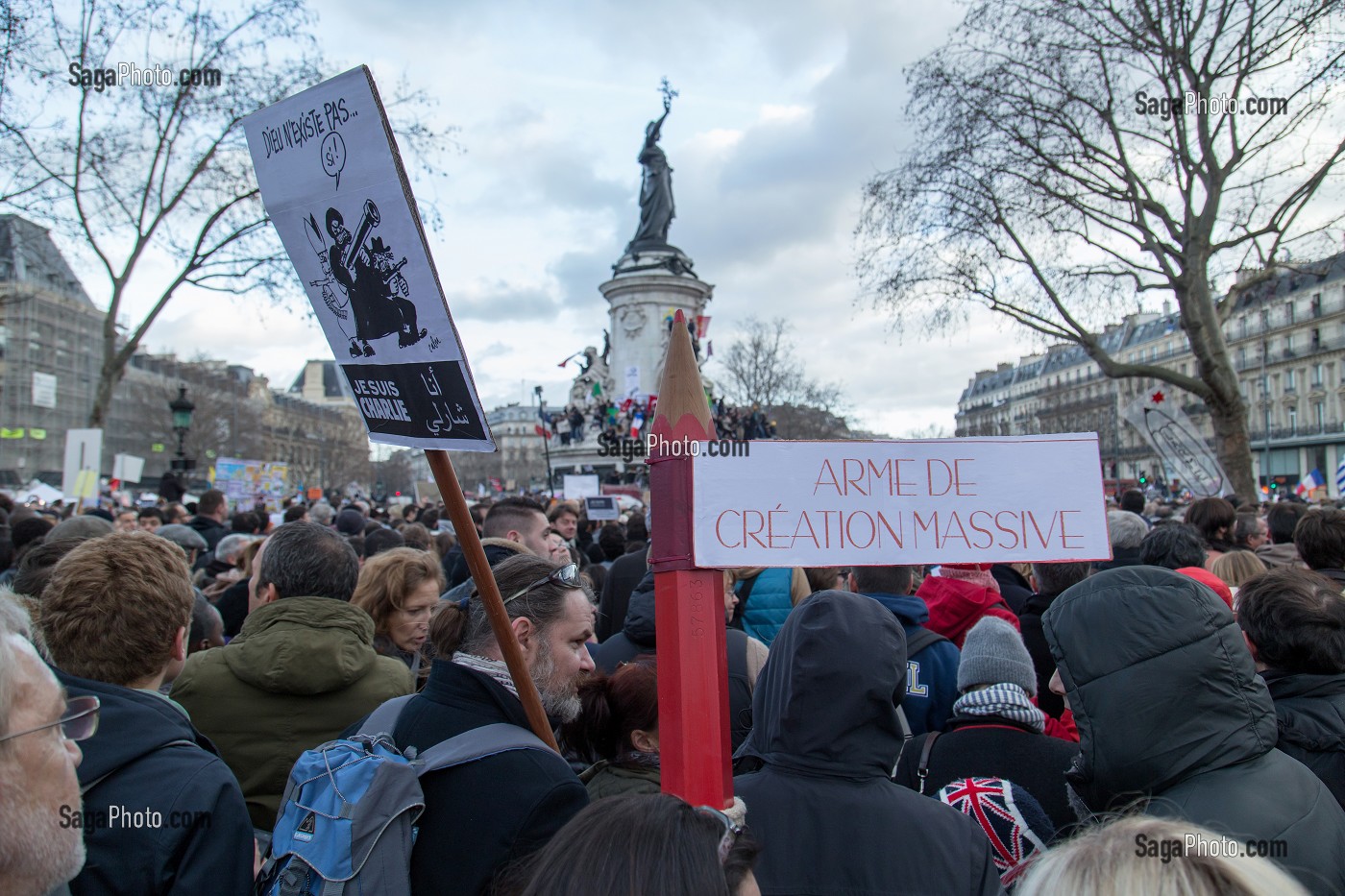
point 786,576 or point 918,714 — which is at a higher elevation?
point 786,576

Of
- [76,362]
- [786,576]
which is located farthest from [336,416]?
[786,576]

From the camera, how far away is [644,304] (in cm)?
3362

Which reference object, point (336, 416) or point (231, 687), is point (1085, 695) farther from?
point (336, 416)

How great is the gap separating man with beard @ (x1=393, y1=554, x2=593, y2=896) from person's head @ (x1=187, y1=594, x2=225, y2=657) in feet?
6.10

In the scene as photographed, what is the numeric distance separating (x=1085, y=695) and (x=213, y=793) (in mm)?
1765

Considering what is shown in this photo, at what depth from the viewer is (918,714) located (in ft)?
10.7

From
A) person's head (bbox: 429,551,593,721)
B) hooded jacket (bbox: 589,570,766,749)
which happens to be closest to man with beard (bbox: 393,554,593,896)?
person's head (bbox: 429,551,593,721)

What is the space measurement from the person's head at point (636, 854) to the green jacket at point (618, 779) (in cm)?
115

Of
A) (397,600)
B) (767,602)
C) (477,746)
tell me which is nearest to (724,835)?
(477,746)

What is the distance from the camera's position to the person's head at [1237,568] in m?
4.27

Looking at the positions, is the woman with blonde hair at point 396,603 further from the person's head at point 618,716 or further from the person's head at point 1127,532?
the person's head at point 1127,532

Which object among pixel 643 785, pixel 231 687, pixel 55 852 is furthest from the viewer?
pixel 231 687

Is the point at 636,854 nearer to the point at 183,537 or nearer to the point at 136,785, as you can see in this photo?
the point at 136,785

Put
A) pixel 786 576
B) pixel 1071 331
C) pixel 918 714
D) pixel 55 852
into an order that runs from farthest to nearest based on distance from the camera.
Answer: pixel 1071 331 < pixel 786 576 < pixel 918 714 < pixel 55 852
